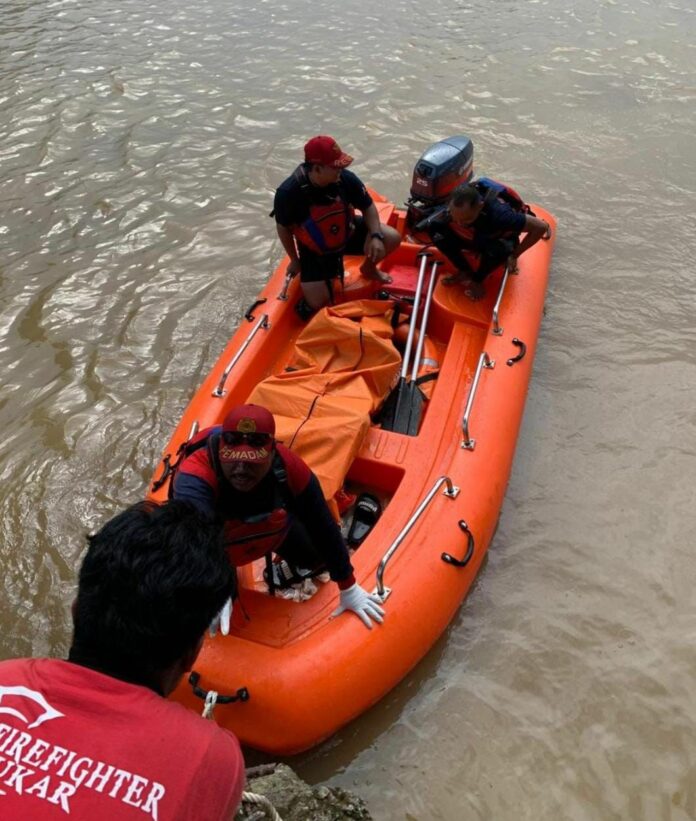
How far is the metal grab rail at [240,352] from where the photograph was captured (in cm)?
346

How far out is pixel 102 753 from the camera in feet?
3.35

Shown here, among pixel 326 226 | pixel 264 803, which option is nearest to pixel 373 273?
pixel 326 226

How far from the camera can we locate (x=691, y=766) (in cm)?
267

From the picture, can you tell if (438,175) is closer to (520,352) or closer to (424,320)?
(424,320)

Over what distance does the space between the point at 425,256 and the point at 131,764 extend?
380cm

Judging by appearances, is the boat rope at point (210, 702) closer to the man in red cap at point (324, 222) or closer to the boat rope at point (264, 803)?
the boat rope at point (264, 803)

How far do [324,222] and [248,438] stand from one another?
2134mm

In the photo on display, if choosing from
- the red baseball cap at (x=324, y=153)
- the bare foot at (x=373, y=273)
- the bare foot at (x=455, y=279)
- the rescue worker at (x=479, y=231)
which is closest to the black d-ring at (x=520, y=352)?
the rescue worker at (x=479, y=231)

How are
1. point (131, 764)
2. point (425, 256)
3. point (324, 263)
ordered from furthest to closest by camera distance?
1. point (425, 256)
2. point (324, 263)
3. point (131, 764)

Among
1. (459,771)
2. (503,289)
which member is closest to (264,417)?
(459,771)

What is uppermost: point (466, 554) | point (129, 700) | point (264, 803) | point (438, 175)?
point (129, 700)

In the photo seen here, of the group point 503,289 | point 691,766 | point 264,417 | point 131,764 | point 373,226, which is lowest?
point 691,766

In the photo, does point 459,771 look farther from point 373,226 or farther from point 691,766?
point 373,226

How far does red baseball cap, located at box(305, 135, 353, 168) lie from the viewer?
3633 millimetres
